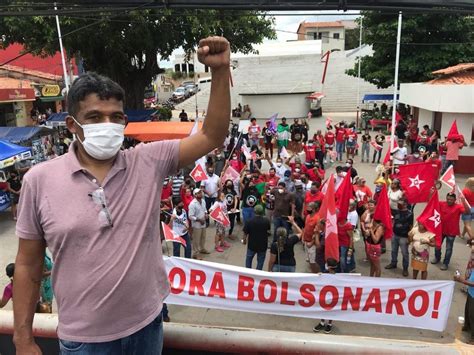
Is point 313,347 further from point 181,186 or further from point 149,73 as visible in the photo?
point 149,73

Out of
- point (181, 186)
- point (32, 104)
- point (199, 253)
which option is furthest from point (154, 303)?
point (32, 104)

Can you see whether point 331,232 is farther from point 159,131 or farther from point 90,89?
point 159,131

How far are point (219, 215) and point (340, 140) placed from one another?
990 cm

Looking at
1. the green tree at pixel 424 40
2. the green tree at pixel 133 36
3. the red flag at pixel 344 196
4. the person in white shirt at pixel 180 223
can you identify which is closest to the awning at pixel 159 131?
the green tree at pixel 133 36

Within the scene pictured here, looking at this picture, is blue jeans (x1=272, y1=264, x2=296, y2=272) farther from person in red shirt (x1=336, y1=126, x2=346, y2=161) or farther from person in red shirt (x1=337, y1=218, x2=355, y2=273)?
person in red shirt (x1=336, y1=126, x2=346, y2=161)

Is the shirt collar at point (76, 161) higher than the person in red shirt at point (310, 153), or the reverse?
the shirt collar at point (76, 161)

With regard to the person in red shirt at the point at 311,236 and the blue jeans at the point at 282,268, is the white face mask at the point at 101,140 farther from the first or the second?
the person in red shirt at the point at 311,236

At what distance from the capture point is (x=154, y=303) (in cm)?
174

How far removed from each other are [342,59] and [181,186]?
38.9 m

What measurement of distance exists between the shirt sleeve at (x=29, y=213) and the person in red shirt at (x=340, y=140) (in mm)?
16997

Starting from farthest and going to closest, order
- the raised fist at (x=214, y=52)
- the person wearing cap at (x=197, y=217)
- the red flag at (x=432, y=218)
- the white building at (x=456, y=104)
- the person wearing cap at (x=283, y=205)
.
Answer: the white building at (x=456, y=104) → the person wearing cap at (x=283, y=205) → the person wearing cap at (x=197, y=217) → the red flag at (x=432, y=218) → the raised fist at (x=214, y=52)

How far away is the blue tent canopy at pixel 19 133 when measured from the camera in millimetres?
15836

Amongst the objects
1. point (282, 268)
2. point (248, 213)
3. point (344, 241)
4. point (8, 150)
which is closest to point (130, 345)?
point (282, 268)

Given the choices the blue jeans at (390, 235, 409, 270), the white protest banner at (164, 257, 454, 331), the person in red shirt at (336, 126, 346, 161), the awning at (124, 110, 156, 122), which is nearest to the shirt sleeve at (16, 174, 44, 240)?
the white protest banner at (164, 257, 454, 331)
